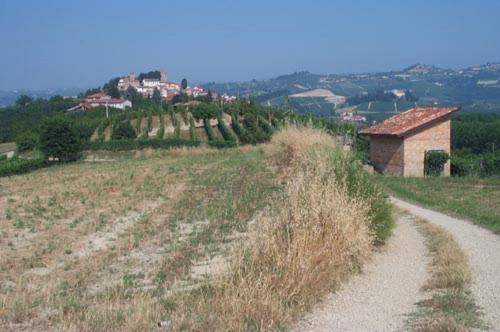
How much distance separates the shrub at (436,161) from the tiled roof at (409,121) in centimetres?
150

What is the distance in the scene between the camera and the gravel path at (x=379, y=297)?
5871 mm

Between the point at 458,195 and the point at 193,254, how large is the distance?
12903 millimetres

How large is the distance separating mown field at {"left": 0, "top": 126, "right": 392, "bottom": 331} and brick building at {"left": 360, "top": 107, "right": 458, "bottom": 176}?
938 centimetres

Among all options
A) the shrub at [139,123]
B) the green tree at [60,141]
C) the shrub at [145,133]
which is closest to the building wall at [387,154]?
the shrub at [145,133]

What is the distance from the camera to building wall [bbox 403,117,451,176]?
26.4 meters

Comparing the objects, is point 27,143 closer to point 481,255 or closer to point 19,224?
point 19,224

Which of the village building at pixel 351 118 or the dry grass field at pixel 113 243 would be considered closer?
the dry grass field at pixel 113 243

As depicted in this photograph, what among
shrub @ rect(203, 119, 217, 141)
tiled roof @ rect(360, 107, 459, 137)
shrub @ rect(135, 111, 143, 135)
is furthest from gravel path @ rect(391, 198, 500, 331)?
shrub @ rect(135, 111, 143, 135)

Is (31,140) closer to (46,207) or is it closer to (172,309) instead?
(46,207)

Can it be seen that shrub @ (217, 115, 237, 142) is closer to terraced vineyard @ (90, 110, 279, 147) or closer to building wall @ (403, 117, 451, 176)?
terraced vineyard @ (90, 110, 279, 147)

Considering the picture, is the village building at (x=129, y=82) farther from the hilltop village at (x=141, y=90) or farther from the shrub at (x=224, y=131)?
the shrub at (x=224, y=131)

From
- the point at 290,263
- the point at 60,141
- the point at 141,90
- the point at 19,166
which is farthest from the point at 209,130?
the point at 141,90

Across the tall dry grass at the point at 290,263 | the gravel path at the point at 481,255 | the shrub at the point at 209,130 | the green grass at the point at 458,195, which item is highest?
the tall dry grass at the point at 290,263

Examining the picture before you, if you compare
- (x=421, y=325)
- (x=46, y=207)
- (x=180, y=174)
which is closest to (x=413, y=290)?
(x=421, y=325)
